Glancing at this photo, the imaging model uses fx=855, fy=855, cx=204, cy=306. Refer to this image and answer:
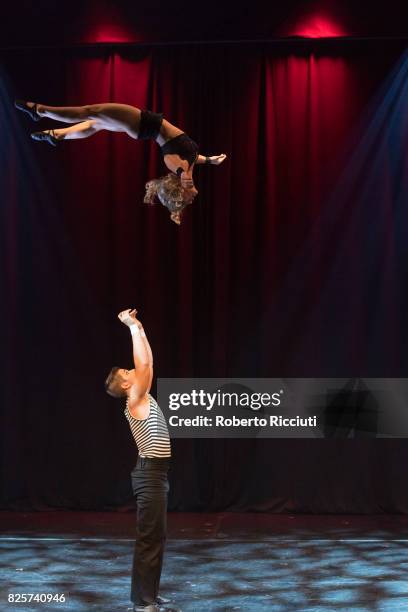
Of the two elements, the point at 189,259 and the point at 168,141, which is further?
the point at 189,259

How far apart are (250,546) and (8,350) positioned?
2880 millimetres

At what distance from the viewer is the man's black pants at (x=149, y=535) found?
14.0 feet

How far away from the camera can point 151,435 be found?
4.40 metres

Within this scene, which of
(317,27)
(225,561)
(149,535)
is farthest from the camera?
(317,27)

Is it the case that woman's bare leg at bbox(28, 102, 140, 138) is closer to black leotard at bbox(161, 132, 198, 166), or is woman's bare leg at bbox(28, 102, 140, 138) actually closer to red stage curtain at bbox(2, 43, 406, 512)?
black leotard at bbox(161, 132, 198, 166)

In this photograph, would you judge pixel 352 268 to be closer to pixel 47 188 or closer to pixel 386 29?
pixel 386 29

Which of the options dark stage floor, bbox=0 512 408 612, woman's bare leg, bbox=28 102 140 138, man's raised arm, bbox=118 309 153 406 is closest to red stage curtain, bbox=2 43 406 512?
dark stage floor, bbox=0 512 408 612

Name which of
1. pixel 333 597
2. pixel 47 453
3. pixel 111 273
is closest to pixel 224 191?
pixel 111 273

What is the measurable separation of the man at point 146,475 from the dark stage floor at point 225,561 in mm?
288

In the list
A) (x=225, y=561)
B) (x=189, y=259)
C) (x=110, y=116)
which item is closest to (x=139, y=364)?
(x=110, y=116)

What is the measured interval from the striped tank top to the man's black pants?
0.07 meters

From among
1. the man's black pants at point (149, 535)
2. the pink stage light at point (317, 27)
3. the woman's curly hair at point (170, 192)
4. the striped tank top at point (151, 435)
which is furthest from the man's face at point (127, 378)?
the pink stage light at point (317, 27)

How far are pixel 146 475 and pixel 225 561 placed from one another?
4.92 feet

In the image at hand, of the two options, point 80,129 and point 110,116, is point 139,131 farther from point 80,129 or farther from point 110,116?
point 80,129
